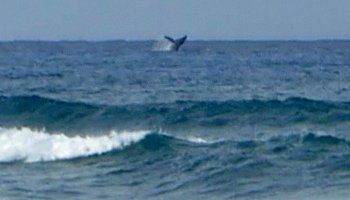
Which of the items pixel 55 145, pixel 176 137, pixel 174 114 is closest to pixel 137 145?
pixel 176 137

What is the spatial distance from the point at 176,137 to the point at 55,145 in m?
2.43

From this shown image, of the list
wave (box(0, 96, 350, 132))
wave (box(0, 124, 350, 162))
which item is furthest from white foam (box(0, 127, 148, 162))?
wave (box(0, 96, 350, 132))

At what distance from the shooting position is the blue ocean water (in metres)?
19.9

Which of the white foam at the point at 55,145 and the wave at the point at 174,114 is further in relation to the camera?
the wave at the point at 174,114

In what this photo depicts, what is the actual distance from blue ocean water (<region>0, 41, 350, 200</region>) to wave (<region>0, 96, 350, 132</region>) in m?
0.03

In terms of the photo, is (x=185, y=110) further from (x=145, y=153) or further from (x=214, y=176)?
(x=214, y=176)

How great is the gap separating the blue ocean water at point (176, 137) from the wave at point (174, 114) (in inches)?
1.1

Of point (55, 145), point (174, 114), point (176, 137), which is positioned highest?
point (174, 114)

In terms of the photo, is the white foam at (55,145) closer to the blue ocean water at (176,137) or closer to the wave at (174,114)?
the blue ocean water at (176,137)

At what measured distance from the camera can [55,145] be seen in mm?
25562

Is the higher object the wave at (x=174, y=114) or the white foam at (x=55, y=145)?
the wave at (x=174, y=114)

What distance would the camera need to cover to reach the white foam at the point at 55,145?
24.2 m

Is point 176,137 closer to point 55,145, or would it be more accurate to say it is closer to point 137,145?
point 137,145

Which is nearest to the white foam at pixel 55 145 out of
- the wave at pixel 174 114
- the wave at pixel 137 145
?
the wave at pixel 137 145
